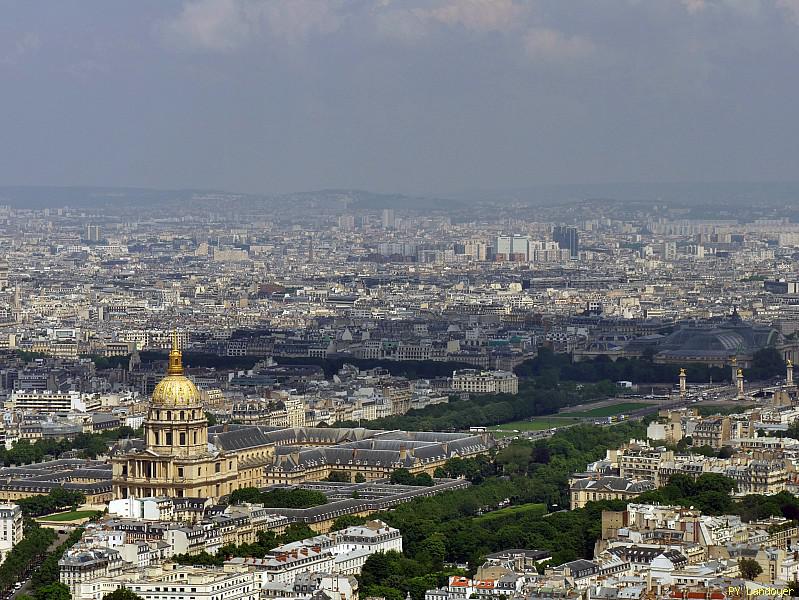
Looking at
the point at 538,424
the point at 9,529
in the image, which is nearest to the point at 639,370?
the point at 538,424

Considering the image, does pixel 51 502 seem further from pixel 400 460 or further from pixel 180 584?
pixel 180 584

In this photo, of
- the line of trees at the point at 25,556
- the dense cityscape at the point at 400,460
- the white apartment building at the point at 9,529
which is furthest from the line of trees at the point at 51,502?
the line of trees at the point at 25,556

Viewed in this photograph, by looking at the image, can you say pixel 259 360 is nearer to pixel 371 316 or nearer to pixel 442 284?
pixel 371 316

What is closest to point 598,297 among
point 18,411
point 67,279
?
point 67,279

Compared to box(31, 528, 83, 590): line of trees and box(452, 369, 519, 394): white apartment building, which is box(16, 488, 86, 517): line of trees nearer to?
box(31, 528, 83, 590): line of trees

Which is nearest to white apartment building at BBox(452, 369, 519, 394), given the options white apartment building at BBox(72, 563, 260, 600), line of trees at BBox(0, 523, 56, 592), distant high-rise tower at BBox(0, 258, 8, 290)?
line of trees at BBox(0, 523, 56, 592)

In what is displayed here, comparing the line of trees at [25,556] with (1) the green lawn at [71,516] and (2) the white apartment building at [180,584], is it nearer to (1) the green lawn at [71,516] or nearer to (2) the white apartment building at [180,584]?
(2) the white apartment building at [180,584]

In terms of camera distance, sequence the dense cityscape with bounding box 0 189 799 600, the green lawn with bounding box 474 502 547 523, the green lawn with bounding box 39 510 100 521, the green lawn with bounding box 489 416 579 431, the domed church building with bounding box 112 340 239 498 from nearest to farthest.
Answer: the dense cityscape with bounding box 0 189 799 600 → the green lawn with bounding box 474 502 547 523 → the green lawn with bounding box 39 510 100 521 → the domed church building with bounding box 112 340 239 498 → the green lawn with bounding box 489 416 579 431
